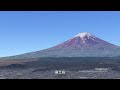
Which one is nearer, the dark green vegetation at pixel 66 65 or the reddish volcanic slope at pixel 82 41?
the dark green vegetation at pixel 66 65

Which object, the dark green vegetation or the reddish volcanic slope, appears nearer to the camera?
the dark green vegetation

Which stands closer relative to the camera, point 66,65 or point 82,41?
point 66,65
